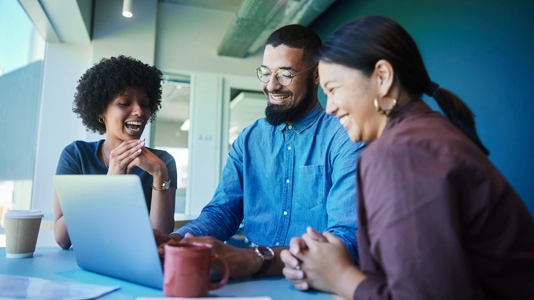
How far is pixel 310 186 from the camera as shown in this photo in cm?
141

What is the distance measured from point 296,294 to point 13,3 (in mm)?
3582

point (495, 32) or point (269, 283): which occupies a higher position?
point (495, 32)

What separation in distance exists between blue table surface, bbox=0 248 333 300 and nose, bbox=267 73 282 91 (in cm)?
81

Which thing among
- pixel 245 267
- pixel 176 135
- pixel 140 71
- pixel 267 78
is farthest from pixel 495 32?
pixel 176 135

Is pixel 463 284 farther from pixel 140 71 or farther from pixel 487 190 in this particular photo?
pixel 140 71

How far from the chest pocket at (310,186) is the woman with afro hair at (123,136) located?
0.56 meters

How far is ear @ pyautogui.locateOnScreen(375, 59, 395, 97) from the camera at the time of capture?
0.74 metres

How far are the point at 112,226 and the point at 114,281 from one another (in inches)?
5.9

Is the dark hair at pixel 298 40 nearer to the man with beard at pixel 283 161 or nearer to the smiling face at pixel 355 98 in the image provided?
the man with beard at pixel 283 161

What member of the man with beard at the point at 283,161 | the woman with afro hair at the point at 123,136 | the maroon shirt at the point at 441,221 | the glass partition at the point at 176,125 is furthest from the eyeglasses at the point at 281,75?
the glass partition at the point at 176,125

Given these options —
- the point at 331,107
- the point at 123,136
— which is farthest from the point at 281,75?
the point at 123,136

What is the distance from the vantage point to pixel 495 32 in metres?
2.24

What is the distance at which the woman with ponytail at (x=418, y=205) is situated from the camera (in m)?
0.54

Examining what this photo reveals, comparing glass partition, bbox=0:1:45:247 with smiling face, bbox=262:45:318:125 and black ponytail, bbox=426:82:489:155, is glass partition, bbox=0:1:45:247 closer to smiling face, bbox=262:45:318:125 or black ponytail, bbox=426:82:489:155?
smiling face, bbox=262:45:318:125
